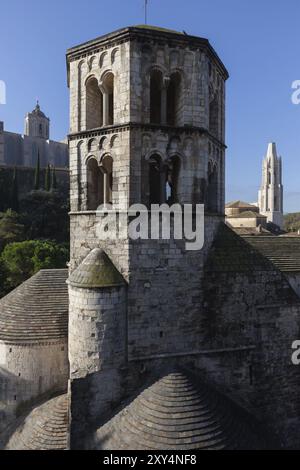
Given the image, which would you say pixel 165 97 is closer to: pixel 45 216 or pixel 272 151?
pixel 45 216

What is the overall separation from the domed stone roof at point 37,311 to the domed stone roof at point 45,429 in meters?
2.23

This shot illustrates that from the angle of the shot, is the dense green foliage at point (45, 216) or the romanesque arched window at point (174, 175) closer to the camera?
the romanesque arched window at point (174, 175)

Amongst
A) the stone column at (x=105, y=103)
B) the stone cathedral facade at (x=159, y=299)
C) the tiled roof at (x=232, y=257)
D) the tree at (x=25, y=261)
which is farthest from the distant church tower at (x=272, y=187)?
the stone column at (x=105, y=103)

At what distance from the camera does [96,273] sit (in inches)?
383

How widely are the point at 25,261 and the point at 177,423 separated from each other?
2217 cm

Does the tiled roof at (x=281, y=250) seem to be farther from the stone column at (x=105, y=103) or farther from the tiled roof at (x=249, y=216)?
the tiled roof at (x=249, y=216)

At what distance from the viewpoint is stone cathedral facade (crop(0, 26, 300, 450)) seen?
30.4ft

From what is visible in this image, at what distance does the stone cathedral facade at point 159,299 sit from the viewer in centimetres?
926

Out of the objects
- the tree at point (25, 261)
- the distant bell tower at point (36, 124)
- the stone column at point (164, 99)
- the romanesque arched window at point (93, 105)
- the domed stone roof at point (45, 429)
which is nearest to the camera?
the domed stone roof at point (45, 429)

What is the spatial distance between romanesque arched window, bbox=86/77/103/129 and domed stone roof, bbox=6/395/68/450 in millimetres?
9127

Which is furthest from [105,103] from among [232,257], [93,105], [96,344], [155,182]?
[96,344]
